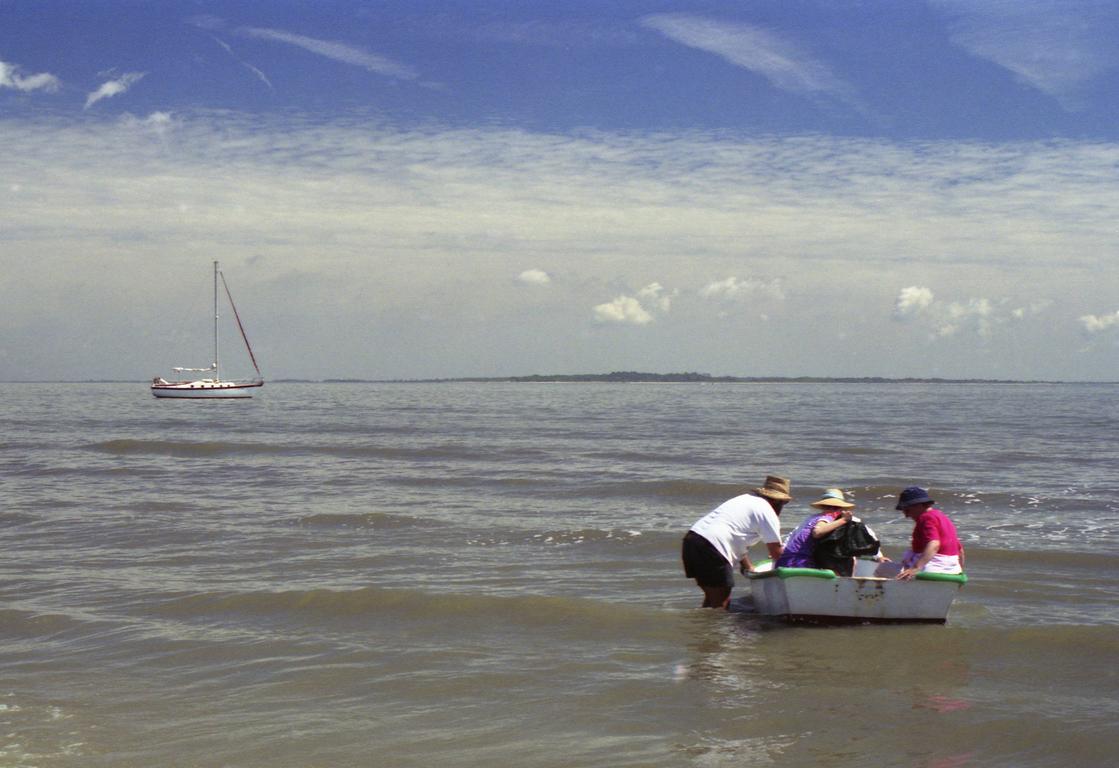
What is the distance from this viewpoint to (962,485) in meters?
23.1

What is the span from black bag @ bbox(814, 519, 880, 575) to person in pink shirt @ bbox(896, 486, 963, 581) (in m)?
0.45


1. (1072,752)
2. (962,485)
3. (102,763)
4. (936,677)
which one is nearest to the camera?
(102,763)

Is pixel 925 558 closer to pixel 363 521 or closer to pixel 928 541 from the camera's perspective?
pixel 928 541

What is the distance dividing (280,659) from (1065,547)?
37.0 feet

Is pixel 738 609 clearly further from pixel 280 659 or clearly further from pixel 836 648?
pixel 280 659

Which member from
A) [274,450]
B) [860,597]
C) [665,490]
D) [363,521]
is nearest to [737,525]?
[860,597]

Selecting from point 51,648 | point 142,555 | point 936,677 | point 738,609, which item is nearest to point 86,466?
point 142,555

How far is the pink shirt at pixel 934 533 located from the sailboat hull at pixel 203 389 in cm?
8318

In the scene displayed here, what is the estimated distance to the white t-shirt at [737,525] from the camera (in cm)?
1033

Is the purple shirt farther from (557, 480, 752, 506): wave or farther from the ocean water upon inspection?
(557, 480, 752, 506): wave

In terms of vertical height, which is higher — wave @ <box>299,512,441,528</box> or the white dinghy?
the white dinghy

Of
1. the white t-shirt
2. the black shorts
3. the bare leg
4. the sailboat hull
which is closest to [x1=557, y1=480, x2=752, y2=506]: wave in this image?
the bare leg

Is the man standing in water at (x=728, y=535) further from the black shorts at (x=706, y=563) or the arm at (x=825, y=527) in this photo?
the arm at (x=825, y=527)

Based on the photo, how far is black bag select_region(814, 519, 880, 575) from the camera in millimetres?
10148
